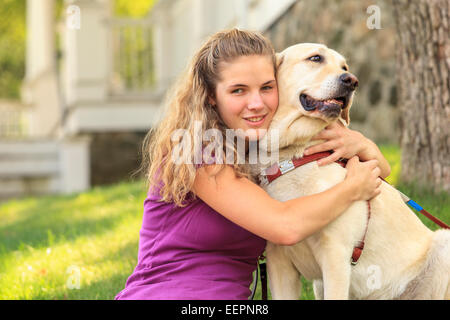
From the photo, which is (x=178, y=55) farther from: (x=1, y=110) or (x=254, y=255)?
(x=254, y=255)

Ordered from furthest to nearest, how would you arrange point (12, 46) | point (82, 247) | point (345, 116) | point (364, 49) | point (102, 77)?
point (12, 46) < point (102, 77) < point (364, 49) < point (82, 247) < point (345, 116)

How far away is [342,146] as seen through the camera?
2.66 m

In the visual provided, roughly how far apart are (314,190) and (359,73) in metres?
4.69

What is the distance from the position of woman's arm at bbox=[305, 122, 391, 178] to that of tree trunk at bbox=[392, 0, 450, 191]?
1.20m

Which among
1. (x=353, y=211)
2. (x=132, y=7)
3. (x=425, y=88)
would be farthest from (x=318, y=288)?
(x=132, y=7)

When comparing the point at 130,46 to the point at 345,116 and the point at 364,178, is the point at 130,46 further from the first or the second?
the point at 364,178

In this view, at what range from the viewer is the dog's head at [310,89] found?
103 inches

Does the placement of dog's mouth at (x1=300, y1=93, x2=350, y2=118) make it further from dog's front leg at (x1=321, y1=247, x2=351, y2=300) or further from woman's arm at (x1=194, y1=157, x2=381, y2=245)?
dog's front leg at (x1=321, y1=247, x2=351, y2=300)

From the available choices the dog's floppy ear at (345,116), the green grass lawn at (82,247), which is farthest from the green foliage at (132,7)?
the dog's floppy ear at (345,116)

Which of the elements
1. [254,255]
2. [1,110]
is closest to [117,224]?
[254,255]

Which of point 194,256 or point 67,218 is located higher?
point 194,256

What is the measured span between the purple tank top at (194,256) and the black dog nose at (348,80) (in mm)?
789

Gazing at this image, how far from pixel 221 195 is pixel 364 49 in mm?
4858
